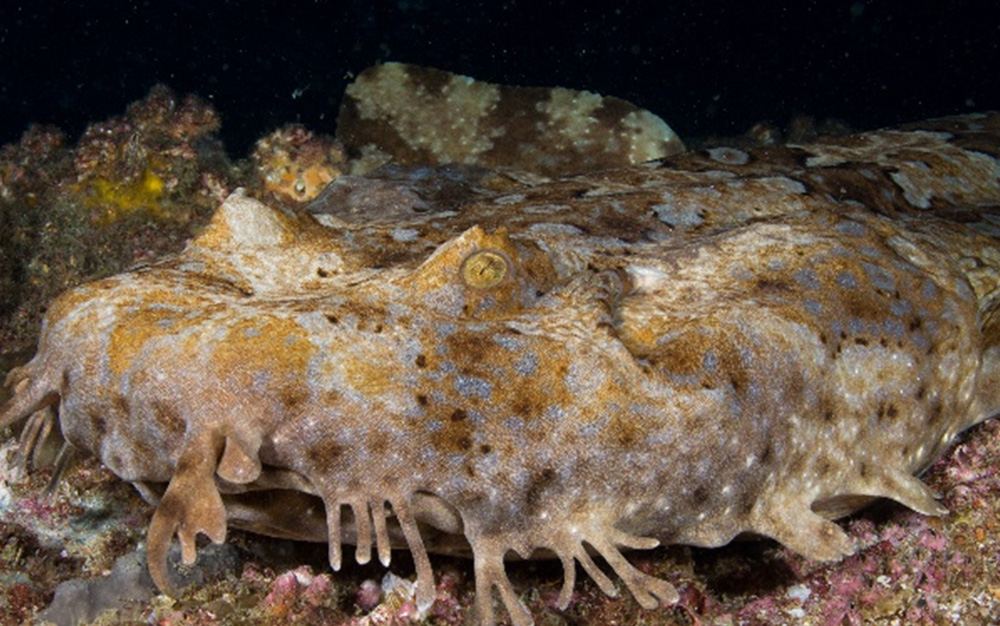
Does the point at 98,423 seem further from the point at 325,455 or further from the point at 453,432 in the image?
the point at 453,432

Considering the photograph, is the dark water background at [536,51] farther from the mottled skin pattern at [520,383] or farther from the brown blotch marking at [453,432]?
the brown blotch marking at [453,432]

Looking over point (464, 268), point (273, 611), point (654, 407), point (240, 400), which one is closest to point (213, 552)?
point (273, 611)

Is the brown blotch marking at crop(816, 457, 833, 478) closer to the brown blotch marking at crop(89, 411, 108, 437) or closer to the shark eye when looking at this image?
the shark eye

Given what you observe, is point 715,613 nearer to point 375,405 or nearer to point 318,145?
point 375,405

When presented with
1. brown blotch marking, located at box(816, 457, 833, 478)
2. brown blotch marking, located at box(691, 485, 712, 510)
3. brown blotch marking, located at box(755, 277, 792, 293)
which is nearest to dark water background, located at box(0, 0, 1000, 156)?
brown blotch marking, located at box(755, 277, 792, 293)

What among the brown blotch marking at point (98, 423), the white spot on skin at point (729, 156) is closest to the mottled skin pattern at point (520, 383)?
the brown blotch marking at point (98, 423)

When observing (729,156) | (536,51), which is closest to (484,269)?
(729,156)

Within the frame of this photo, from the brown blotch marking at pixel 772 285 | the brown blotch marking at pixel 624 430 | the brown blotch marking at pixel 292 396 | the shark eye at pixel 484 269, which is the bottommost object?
the brown blotch marking at pixel 624 430
